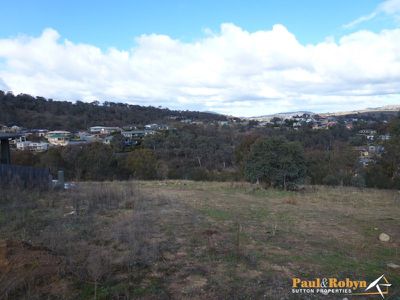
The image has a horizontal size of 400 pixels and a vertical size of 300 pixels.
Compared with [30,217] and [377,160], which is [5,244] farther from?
[377,160]

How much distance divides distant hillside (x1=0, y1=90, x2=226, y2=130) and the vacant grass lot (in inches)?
1779

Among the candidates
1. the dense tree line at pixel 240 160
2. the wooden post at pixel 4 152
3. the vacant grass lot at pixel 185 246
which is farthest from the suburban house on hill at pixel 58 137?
the vacant grass lot at pixel 185 246

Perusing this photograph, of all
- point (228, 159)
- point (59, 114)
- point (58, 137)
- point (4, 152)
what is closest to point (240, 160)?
point (228, 159)

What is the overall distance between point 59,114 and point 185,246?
61263mm

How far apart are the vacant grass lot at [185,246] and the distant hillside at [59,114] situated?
148 ft

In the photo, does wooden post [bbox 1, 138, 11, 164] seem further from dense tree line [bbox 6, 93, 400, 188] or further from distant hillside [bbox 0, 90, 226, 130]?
distant hillside [bbox 0, 90, 226, 130]

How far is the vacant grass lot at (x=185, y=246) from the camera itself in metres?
3.87

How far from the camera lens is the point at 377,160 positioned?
19516mm

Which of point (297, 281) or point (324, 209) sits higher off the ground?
point (297, 281)

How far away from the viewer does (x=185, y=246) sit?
17.7ft

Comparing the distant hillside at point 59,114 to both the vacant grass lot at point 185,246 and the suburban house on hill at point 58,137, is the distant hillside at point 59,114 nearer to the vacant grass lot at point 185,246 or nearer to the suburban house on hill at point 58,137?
the suburban house on hill at point 58,137

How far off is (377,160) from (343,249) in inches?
637

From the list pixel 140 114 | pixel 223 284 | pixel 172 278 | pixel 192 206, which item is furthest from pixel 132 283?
pixel 140 114

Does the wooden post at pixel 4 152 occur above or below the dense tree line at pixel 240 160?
above
